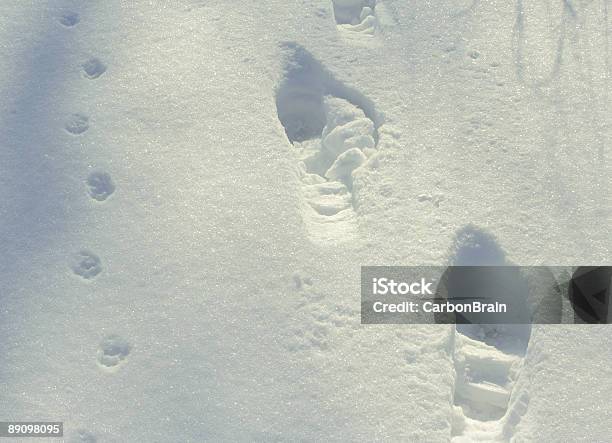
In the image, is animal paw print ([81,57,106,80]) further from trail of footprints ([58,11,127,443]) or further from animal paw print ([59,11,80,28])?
animal paw print ([59,11,80,28])

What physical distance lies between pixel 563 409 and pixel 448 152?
0.87 m

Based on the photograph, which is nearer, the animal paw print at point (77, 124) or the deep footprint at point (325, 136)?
the deep footprint at point (325, 136)

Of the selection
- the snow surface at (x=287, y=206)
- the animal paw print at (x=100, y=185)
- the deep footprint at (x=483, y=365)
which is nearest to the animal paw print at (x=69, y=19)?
the snow surface at (x=287, y=206)

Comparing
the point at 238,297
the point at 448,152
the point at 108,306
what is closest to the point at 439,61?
the point at 448,152

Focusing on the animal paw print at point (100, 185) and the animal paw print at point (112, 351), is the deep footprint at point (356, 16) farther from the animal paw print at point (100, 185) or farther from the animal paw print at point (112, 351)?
the animal paw print at point (112, 351)

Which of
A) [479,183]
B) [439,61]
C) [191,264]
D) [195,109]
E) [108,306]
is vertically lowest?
[108,306]

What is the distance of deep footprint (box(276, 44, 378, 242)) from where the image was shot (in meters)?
2.19

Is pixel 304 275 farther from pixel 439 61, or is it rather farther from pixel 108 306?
pixel 439 61

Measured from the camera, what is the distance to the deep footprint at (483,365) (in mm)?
1861

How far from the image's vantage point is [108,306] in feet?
6.43

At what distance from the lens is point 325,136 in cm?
238
